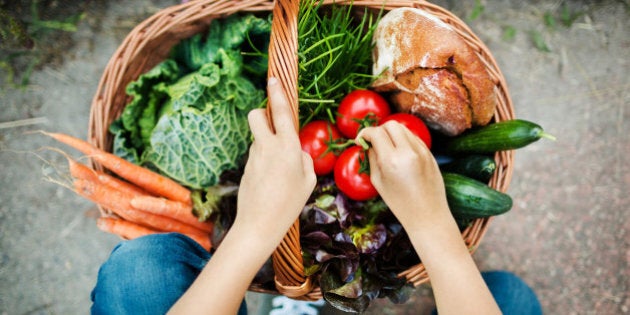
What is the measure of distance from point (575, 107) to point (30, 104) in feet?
6.71

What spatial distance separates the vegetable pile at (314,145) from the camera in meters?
1.08

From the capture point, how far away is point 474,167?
1.11 meters

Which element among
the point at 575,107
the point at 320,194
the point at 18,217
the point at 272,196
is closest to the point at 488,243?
the point at 575,107

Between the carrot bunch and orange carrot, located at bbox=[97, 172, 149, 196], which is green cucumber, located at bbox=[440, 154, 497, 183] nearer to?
the carrot bunch

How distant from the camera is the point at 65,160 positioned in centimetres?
157

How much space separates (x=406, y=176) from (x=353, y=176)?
9.2 inches

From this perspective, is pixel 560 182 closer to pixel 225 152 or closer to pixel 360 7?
pixel 360 7

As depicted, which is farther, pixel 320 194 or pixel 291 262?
pixel 320 194

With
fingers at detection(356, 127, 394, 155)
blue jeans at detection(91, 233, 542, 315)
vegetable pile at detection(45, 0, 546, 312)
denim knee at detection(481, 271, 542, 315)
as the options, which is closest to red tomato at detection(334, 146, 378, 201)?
vegetable pile at detection(45, 0, 546, 312)

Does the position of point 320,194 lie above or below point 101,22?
below

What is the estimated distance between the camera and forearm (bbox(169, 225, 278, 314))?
0.81 metres

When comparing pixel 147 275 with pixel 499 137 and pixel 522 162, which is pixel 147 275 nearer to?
pixel 499 137

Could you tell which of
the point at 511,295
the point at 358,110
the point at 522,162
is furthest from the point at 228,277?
the point at 522,162

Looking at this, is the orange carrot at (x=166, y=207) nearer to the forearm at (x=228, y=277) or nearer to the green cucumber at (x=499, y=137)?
the forearm at (x=228, y=277)
